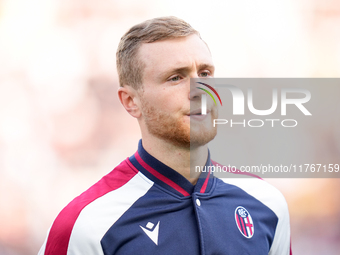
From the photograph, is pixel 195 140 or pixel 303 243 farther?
pixel 303 243

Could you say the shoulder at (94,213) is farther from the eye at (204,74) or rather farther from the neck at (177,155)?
the eye at (204,74)

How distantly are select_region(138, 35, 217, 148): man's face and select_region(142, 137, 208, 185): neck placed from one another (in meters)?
0.03

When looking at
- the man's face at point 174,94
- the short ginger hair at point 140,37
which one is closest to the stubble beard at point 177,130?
the man's face at point 174,94

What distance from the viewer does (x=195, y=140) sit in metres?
1.21

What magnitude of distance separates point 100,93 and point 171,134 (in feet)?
5.95

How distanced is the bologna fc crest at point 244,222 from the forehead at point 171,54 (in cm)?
58

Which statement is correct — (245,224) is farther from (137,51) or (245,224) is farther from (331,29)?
(331,29)

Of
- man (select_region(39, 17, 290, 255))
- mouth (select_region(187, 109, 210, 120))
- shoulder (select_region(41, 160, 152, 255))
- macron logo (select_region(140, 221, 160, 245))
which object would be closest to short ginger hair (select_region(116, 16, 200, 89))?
man (select_region(39, 17, 290, 255))

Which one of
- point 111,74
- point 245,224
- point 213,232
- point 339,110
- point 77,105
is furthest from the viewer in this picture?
point 339,110

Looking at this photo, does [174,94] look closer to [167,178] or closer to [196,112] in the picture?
[196,112]

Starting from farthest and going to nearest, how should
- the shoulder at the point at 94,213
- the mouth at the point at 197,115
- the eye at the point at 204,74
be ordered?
the eye at the point at 204,74, the mouth at the point at 197,115, the shoulder at the point at 94,213

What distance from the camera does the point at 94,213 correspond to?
1.16m

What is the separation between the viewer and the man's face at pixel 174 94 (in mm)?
1202

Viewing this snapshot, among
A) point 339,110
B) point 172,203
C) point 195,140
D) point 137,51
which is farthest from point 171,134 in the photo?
point 339,110
